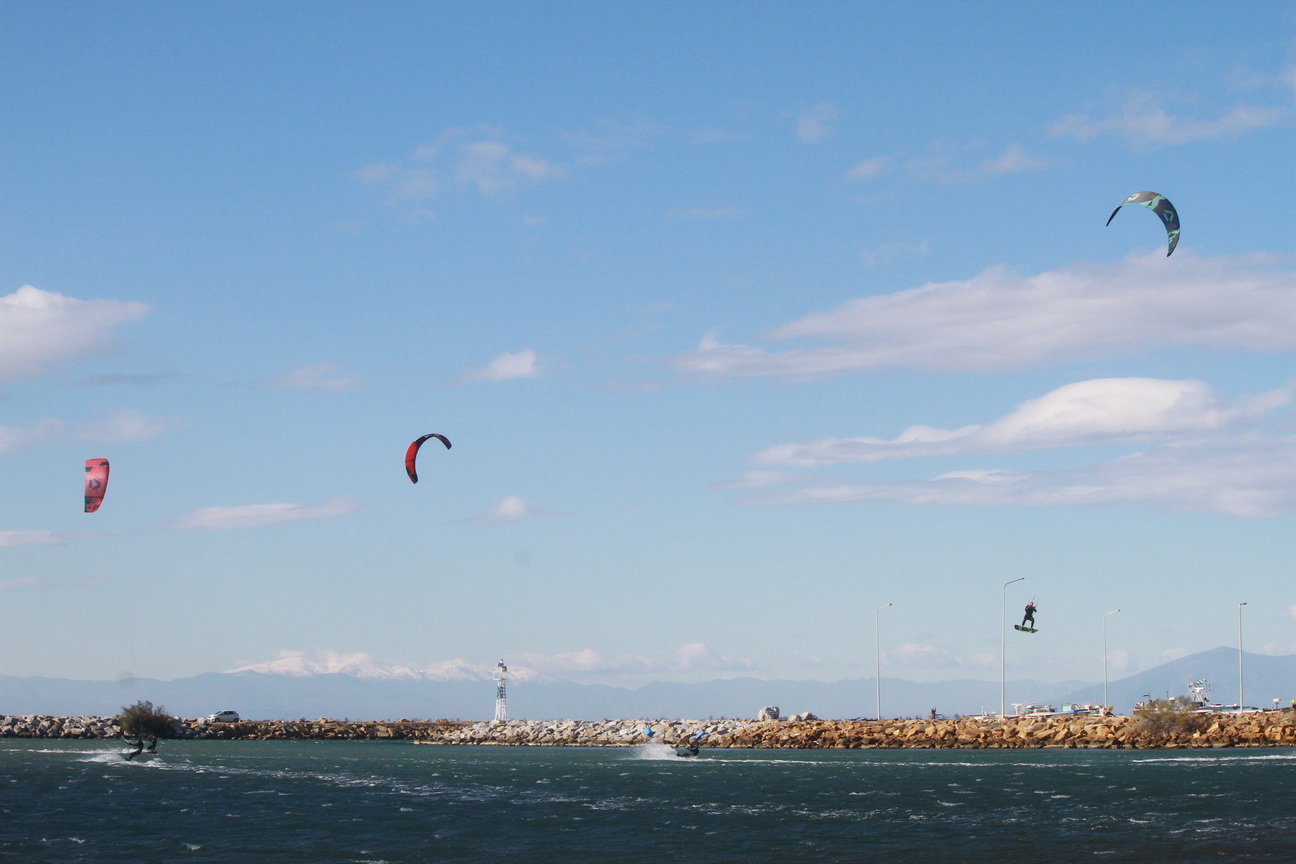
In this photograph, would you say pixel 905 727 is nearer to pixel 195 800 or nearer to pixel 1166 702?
pixel 1166 702

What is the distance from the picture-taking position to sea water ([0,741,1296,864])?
40.4 meters

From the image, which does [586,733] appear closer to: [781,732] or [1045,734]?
[781,732]

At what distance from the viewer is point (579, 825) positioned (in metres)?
47.6

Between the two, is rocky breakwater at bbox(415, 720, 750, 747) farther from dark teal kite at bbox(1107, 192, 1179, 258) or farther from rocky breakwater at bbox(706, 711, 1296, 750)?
dark teal kite at bbox(1107, 192, 1179, 258)

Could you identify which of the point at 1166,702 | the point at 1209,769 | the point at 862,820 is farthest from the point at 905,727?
the point at 862,820

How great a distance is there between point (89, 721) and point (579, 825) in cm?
12624

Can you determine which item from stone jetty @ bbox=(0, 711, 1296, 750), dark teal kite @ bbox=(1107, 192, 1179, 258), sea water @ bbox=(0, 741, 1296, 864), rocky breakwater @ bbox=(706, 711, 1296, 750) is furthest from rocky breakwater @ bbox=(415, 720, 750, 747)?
dark teal kite @ bbox=(1107, 192, 1179, 258)

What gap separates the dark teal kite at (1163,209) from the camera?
51.2 metres

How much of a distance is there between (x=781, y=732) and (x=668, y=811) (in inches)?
2687

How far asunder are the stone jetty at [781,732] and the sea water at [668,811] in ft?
52.8

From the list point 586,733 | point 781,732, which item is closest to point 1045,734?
point 781,732

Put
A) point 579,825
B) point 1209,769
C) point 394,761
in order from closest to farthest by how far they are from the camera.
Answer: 1. point 579,825
2. point 1209,769
3. point 394,761

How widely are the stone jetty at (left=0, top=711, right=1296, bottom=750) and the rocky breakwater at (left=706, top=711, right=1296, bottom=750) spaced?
0.26 ft

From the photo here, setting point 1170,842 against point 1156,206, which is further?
point 1156,206
